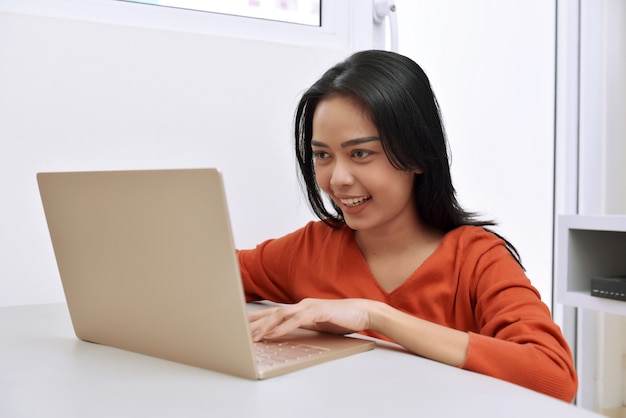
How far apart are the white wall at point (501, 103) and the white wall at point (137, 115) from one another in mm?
540

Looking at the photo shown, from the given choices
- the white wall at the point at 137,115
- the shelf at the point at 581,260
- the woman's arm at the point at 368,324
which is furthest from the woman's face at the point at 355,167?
the shelf at the point at 581,260

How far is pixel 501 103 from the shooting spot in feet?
7.05

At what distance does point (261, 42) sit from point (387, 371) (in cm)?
105

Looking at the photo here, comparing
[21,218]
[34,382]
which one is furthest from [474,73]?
[34,382]

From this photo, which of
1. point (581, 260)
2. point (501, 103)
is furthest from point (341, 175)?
point (501, 103)

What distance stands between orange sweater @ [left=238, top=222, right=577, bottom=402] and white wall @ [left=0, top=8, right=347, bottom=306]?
0.29 metres

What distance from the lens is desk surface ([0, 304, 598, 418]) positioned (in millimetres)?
547

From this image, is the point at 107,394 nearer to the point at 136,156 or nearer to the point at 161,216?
the point at 161,216

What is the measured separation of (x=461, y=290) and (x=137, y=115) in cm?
76

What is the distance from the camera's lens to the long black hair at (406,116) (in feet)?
3.44

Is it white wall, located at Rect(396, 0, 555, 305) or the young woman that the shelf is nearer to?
white wall, located at Rect(396, 0, 555, 305)

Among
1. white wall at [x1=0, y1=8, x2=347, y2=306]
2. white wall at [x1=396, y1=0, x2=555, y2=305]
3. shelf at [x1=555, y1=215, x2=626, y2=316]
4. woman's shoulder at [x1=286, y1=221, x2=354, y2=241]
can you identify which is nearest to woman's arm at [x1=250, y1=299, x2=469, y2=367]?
woman's shoulder at [x1=286, y1=221, x2=354, y2=241]

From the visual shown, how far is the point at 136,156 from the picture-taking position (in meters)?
1.42

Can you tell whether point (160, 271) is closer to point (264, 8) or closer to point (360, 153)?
point (360, 153)
